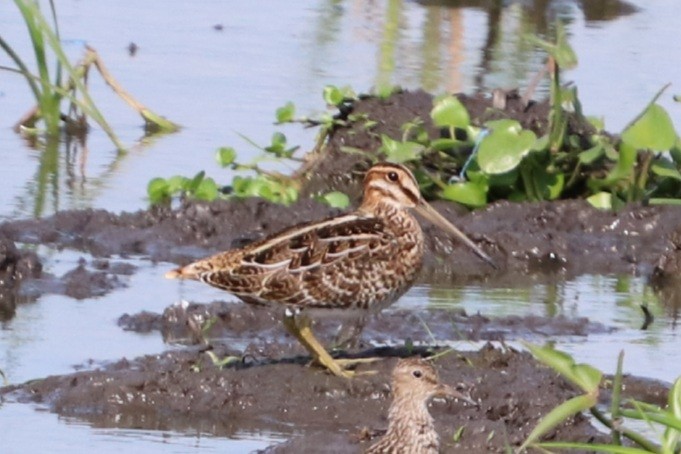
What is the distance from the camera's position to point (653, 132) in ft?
30.5

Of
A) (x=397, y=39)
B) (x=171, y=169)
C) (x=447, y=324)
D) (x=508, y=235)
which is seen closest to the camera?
(x=447, y=324)

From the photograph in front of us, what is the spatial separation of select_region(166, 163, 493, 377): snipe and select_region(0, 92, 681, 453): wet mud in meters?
0.25

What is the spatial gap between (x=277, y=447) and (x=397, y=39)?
902 cm

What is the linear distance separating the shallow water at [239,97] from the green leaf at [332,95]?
656 mm

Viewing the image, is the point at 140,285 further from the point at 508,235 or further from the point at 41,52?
the point at 41,52

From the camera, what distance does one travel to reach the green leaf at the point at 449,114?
10008mm

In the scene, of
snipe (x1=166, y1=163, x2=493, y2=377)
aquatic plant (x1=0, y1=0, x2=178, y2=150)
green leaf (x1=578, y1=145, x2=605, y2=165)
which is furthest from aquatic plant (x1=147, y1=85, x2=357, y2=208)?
snipe (x1=166, y1=163, x2=493, y2=377)

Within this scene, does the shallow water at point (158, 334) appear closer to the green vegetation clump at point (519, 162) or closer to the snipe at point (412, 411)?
the snipe at point (412, 411)

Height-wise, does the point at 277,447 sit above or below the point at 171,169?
above

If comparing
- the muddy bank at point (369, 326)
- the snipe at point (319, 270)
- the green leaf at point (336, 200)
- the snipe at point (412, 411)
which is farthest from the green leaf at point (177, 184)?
the snipe at point (412, 411)

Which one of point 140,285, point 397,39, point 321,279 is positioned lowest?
point 397,39

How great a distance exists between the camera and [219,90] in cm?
1277

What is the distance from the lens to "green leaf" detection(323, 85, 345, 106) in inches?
419

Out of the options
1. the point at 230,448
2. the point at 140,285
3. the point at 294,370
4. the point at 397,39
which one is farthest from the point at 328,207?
the point at 397,39
